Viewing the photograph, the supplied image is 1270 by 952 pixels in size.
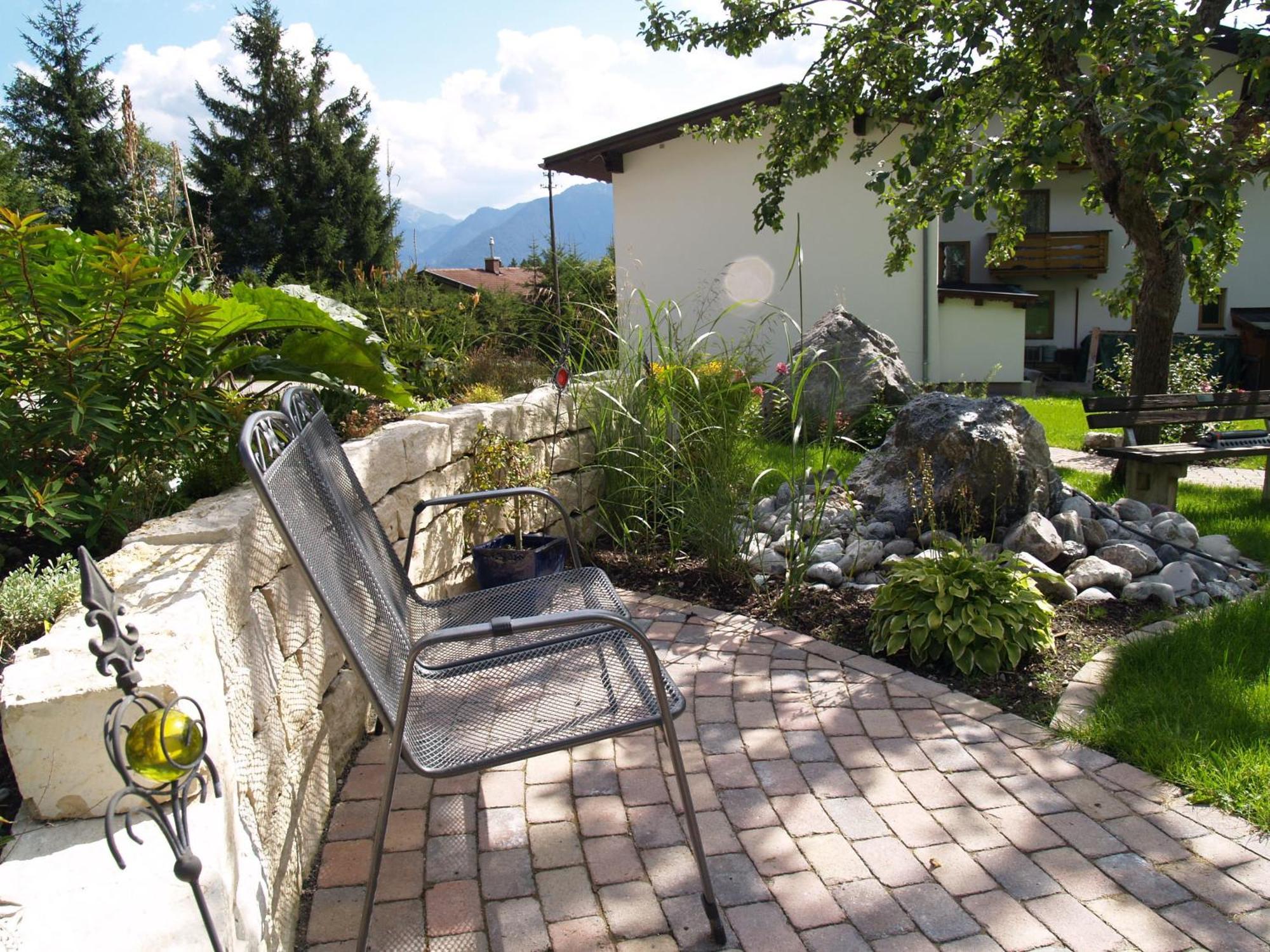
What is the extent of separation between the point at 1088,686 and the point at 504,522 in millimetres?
2525

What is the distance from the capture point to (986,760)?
2.74 metres

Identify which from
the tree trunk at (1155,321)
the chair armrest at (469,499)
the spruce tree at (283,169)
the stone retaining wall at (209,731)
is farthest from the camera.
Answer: the spruce tree at (283,169)

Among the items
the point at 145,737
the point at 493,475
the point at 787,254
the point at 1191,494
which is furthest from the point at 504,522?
the point at 787,254

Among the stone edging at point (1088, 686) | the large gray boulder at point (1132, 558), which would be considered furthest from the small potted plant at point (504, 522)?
the large gray boulder at point (1132, 558)

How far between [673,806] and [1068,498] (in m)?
3.45

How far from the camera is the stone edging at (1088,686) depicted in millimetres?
2939

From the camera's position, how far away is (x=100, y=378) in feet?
7.62

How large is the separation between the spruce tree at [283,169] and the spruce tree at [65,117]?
2915mm

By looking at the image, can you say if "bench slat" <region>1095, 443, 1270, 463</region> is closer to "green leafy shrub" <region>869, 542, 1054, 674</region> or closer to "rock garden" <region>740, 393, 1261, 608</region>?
"rock garden" <region>740, 393, 1261, 608</region>

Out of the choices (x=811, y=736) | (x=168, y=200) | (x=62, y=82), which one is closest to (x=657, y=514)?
(x=811, y=736)

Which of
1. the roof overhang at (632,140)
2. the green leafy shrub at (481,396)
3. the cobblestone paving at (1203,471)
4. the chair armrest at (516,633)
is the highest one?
the roof overhang at (632,140)

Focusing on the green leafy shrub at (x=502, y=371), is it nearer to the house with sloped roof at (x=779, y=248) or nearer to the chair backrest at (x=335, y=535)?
the chair backrest at (x=335, y=535)

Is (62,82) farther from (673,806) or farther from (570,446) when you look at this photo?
(673,806)

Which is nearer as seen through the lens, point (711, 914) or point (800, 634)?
point (711, 914)
